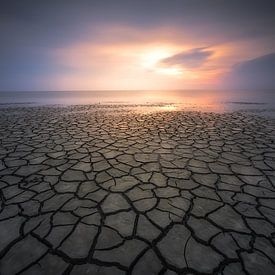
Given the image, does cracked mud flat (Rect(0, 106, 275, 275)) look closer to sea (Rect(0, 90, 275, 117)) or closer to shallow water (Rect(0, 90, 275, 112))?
sea (Rect(0, 90, 275, 117))

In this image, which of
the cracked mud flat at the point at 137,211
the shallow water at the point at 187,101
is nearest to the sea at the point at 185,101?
the shallow water at the point at 187,101

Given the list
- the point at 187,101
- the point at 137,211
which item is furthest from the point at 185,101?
the point at 137,211

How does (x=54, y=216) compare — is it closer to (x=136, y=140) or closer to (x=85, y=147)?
(x=85, y=147)

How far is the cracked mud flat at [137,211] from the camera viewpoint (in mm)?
1673

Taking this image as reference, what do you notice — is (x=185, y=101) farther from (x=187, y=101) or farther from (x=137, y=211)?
(x=137, y=211)

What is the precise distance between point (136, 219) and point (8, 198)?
5.84 feet

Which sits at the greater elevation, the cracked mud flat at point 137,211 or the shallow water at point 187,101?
the shallow water at point 187,101

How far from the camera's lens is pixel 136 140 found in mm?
5465

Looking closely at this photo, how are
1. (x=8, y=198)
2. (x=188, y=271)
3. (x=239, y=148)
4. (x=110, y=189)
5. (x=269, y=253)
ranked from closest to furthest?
(x=188, y=271)
(x=269, y=253)
(x=8, y=198)
(x=110, y=189)
(x=239, y=148)

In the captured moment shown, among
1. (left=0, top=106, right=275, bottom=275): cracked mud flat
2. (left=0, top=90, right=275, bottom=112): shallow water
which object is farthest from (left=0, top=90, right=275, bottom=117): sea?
(left=0, top=106, right=275, bottom=275): cracked mud flat

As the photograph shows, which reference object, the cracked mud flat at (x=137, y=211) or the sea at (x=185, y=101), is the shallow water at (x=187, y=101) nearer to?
the sea at (x=185, y=101)

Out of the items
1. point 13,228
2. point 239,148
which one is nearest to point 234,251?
point 13,228

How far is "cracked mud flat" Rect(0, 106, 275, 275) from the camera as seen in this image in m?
1.67

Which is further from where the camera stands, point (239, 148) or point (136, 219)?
point (239, 148)
